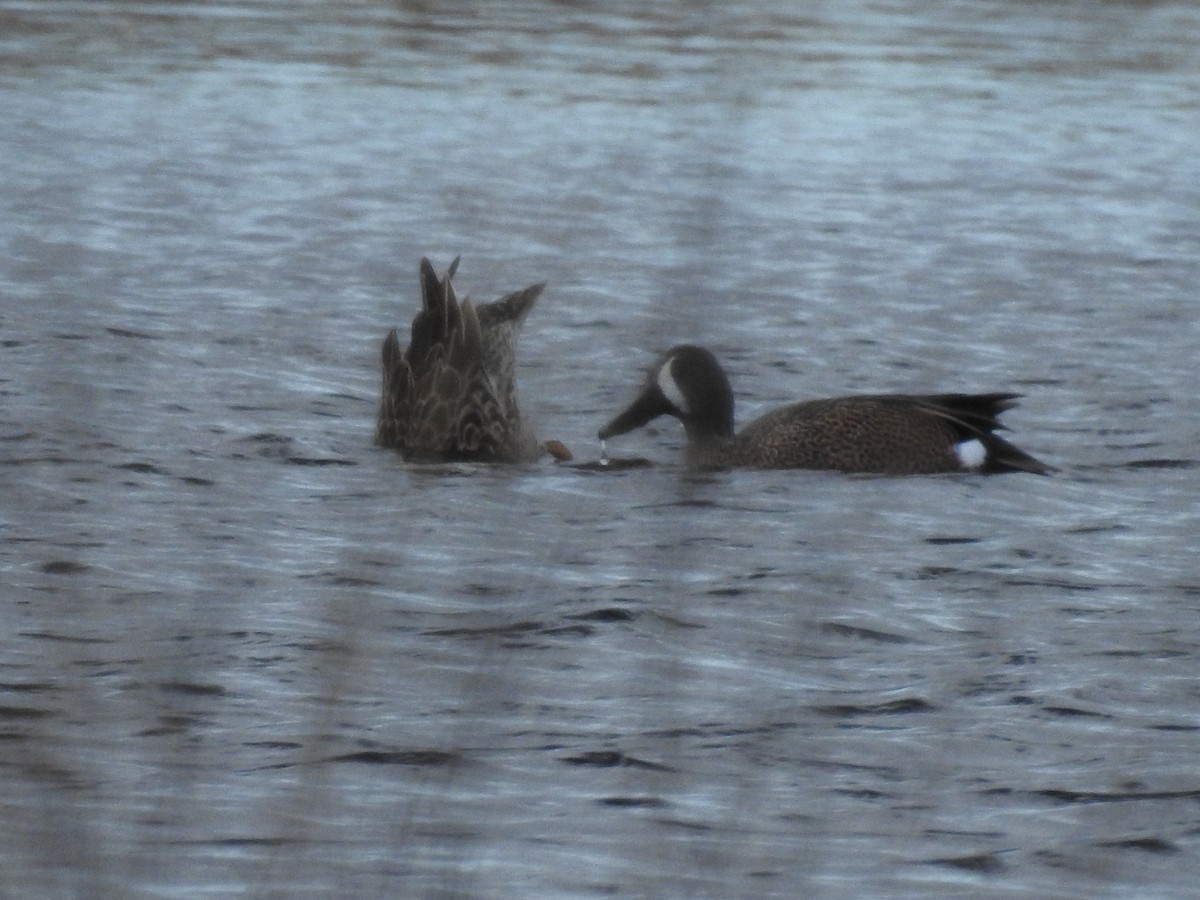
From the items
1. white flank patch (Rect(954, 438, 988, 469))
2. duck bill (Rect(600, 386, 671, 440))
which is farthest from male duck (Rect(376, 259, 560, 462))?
white flank patch (Rect(954, 438, 988, 469))

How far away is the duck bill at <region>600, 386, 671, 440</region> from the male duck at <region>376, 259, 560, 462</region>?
0.36 metres

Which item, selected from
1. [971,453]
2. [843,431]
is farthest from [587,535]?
[971,453]

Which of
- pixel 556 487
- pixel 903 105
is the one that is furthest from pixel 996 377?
pixel 903 105

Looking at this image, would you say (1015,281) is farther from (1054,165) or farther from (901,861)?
(901,861)

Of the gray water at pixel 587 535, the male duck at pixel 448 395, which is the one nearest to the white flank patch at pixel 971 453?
the gray water at pixel 587 535

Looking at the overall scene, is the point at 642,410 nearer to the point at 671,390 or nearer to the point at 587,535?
the point at 671,390

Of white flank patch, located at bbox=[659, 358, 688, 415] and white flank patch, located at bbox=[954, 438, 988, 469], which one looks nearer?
white flank patch, located at bbox=[954, 438, 988, 469]

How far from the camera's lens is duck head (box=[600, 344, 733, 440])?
9.80m

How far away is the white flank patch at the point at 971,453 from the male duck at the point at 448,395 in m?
1.67

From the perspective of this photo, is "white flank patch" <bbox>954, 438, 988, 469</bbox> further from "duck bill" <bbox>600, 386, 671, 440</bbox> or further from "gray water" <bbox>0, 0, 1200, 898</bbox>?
"duck bill" <bbox>600, 386, 671, 440</bbox>

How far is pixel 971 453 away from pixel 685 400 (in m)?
1.21

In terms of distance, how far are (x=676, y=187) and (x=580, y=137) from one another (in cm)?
256

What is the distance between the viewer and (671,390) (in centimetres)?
985

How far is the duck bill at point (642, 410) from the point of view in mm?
9773
